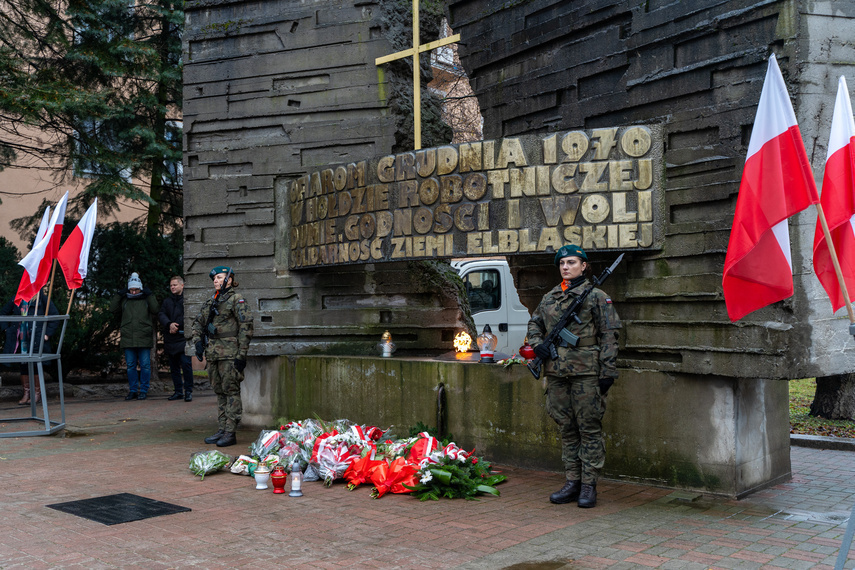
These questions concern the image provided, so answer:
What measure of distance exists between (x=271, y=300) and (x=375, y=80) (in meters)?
2.93

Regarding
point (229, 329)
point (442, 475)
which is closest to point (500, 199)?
point (442, 475)

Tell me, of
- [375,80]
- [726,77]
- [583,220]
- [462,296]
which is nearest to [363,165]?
[375,80]

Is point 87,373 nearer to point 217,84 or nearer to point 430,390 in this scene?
point 217,84

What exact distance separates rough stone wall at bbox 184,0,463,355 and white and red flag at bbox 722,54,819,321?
478cm

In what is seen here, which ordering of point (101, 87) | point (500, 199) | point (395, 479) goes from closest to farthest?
point (395, 479) → point (500, 199) → point (101, 87)

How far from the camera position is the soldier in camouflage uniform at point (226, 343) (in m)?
8.56

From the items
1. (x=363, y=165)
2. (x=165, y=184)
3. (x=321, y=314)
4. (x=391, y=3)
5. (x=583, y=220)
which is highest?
(x=391, y=3)

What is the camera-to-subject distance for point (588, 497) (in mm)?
5820

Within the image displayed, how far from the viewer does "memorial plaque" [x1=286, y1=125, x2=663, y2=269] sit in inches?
253

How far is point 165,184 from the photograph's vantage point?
15805mm

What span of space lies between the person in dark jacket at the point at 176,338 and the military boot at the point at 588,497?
338 inches

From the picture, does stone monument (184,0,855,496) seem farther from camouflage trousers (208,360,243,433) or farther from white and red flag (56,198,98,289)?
white and red flag (56,198,98,289)

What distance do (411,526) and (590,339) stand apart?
1930 mm

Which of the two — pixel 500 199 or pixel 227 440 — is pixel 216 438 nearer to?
pixel 227 440
